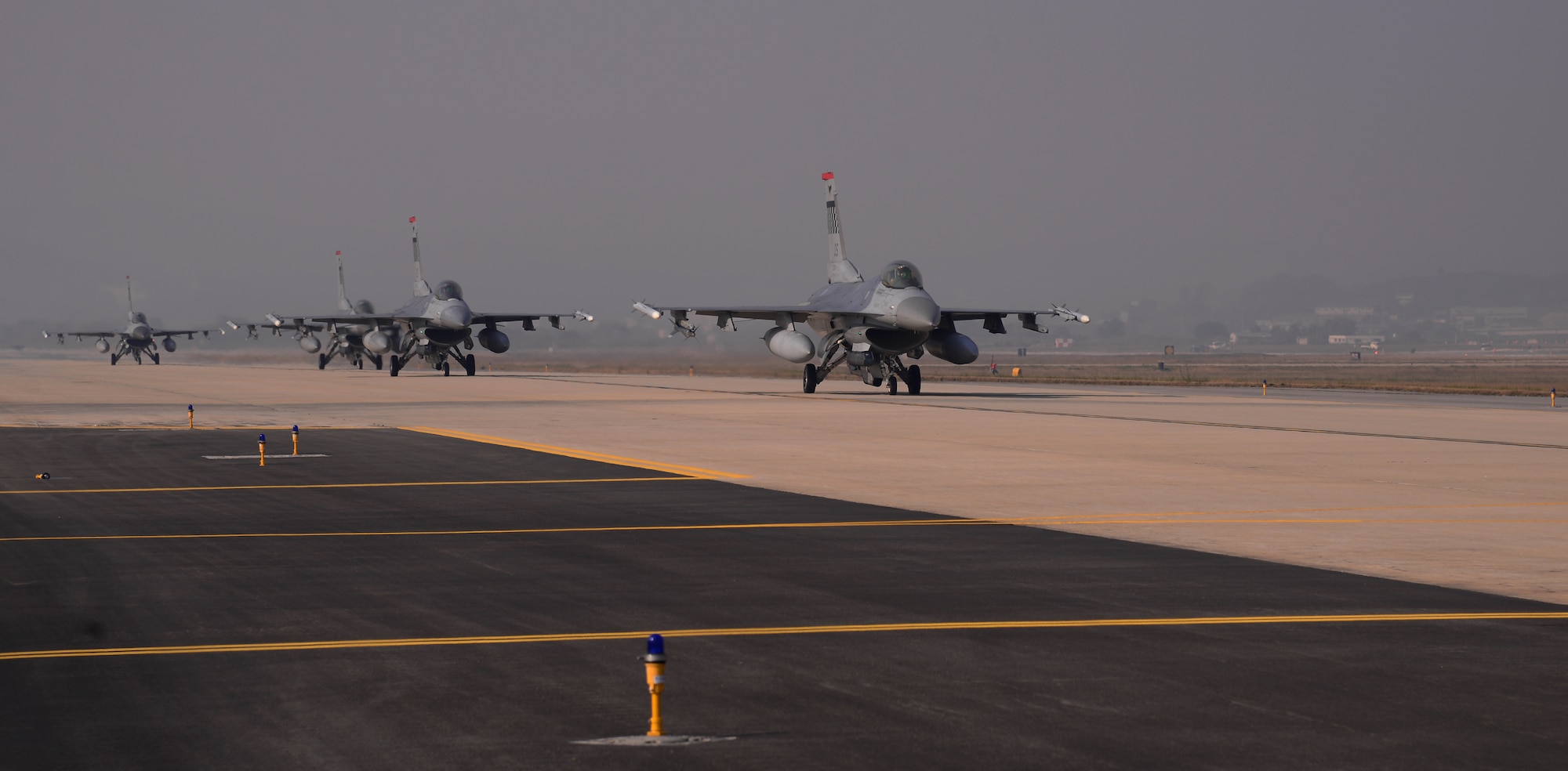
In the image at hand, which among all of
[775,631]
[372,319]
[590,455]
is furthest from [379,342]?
[775,631]

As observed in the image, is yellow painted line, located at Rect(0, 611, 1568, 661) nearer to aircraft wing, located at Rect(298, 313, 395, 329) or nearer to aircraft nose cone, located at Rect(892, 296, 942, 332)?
aircraft nose cone, located at Rect(892, 296, 942, 332)

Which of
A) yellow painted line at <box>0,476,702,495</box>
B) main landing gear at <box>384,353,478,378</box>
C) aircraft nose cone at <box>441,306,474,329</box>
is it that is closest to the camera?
yellow painted line at <box>0,476,702,495</box>

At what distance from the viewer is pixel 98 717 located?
26.6 ft

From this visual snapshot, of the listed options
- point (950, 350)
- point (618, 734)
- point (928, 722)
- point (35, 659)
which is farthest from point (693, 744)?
point (950, 350)

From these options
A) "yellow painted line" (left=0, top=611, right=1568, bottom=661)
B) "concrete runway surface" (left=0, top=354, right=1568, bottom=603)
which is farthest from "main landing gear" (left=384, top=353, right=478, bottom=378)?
"yellow painted line" (left=0, top=611, right=1568, bottom=661)

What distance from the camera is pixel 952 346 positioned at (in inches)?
1971

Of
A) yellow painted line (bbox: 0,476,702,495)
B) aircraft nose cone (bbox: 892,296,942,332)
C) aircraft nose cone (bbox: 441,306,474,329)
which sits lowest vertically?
yellow painted line (bbox: 0,476,702,495)

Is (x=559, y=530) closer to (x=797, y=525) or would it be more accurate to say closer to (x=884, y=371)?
(x=797, y=525)

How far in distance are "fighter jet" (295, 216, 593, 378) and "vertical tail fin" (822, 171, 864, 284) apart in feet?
66.8

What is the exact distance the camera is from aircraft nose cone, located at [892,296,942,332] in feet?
155

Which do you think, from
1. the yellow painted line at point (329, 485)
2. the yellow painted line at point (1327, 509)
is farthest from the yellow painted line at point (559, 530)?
the yellow painted line at point (329, 485)

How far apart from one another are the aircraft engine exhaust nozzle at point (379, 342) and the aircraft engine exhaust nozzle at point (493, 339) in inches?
280

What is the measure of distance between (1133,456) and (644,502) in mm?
10358

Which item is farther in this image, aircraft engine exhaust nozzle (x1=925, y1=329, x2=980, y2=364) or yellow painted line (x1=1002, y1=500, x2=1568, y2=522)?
aircraft engine exhaust nozzle (x1=925, y1=329, x2=980, y2=364)
